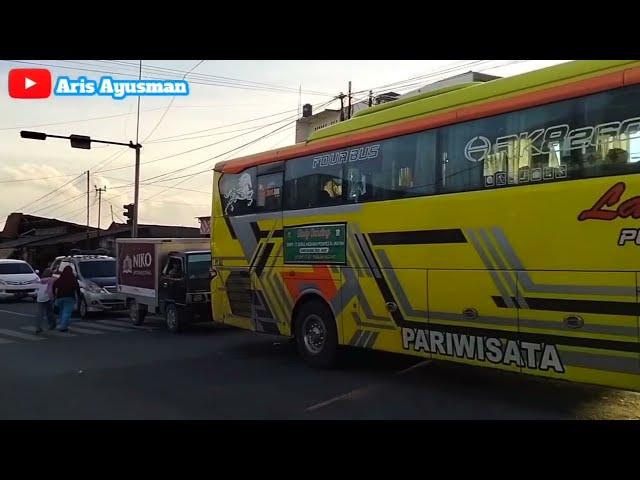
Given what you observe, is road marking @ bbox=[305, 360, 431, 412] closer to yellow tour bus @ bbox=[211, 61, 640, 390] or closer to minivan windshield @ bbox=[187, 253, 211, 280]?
yellow tour bus @ bbox=[211, 61, 640, 390]

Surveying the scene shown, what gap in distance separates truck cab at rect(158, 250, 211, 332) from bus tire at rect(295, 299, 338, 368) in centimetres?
470

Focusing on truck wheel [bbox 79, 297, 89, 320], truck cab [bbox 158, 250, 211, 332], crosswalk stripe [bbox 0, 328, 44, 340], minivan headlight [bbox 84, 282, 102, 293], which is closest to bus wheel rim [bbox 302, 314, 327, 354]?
truck cab [bbox 158, 250, 211, 332]

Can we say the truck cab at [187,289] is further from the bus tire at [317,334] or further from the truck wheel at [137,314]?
the bus tire at [317,334]

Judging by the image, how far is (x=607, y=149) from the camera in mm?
6070

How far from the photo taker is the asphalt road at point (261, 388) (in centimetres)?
696

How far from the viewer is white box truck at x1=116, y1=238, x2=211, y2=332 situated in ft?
46.9

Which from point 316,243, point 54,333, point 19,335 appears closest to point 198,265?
point 54,333

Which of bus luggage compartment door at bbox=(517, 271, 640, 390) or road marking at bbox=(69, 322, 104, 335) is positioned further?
road marking at bbox=(69, 322, 104, 335)

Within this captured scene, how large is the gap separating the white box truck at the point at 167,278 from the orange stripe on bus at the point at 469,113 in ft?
13.8

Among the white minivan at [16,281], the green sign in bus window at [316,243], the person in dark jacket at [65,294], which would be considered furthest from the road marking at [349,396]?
the white minivan at [16,281]

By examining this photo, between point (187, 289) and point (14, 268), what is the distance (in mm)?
13595

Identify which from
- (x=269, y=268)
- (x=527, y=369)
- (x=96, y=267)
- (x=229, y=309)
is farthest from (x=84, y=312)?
(x=527, y=369)
